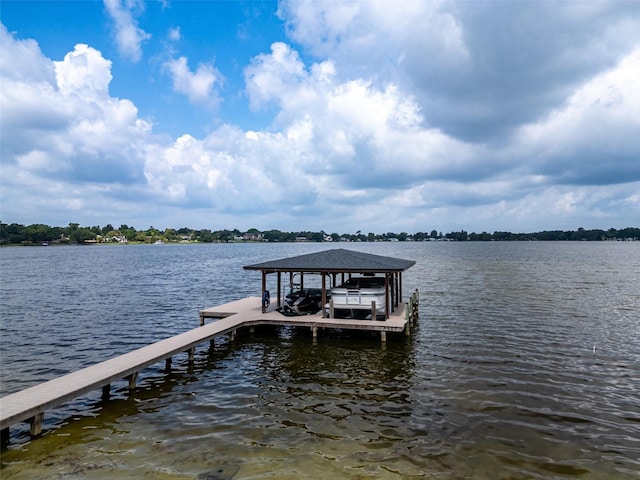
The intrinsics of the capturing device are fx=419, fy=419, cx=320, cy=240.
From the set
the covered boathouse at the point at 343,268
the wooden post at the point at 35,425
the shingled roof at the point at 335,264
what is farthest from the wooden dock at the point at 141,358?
the shingled roof at the point at 335,264

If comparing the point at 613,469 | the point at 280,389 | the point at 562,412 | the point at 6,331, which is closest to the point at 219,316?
the point at 280,389

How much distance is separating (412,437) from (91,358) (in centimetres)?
1359

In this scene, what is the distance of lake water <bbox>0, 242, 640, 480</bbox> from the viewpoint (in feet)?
28.7

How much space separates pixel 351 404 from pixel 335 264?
8313 mm

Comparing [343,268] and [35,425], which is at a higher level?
[343,268]

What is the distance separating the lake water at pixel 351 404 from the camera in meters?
8.76

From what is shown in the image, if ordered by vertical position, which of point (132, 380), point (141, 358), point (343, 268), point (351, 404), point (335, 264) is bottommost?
point (351, 404)

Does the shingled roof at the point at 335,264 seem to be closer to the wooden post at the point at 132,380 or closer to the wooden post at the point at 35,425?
the wooden post at the point at 132,380

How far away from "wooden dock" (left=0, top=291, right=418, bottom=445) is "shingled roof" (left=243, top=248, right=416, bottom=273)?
7.43ft

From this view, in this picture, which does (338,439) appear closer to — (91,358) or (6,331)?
(91,358)

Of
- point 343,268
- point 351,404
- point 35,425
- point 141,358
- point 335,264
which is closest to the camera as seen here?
point 35,425

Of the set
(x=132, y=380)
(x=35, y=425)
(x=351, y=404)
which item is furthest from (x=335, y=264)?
(x=35, y=425)

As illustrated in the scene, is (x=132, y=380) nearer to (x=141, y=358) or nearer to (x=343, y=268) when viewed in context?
(x=141, y=358)

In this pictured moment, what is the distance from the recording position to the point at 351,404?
11.9m
